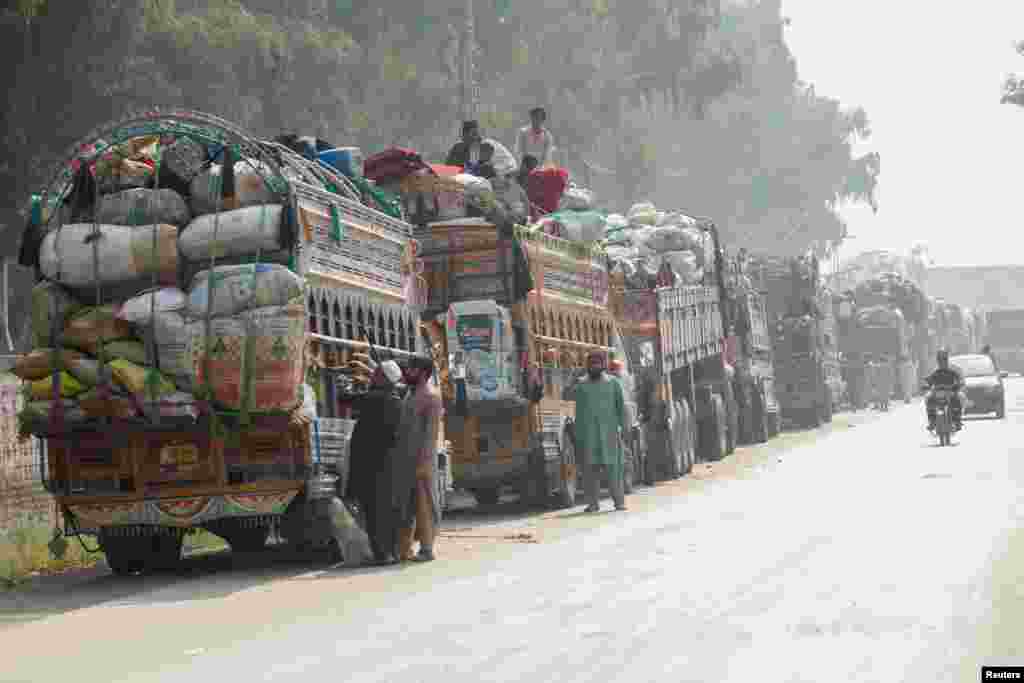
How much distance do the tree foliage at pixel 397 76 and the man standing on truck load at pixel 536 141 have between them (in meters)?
7.73

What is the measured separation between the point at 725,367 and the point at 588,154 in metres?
28.5

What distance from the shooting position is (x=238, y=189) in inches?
647

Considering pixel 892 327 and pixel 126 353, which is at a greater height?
pixel 892 327

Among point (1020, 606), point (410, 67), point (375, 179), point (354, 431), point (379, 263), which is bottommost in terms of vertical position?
point (1020, 606)

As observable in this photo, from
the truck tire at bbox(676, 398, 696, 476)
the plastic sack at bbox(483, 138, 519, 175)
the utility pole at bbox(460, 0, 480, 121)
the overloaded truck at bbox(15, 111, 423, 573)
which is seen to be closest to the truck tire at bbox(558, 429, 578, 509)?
the plastic sack at bbox(483, 138, 519, 175)

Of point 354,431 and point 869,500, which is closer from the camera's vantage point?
point 354,431

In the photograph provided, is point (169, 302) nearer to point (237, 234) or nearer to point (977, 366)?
point (237, 234)

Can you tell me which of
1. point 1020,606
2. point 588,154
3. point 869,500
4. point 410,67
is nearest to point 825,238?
point 588,154

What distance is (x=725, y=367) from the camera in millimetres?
35844

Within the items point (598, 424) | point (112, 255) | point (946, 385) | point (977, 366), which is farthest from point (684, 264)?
point (112, 255)

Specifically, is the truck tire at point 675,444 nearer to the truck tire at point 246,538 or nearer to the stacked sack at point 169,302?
the truck tire at point 246,538

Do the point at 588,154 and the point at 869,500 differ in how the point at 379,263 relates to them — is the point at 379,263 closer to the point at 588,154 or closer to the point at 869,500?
the point at 869,500

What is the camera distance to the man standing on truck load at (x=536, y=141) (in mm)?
28125

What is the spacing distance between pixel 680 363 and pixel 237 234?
631 inches
